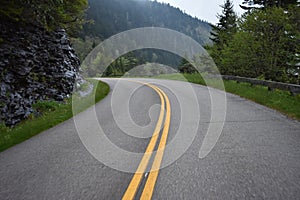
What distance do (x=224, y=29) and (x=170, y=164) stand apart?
24879 mm

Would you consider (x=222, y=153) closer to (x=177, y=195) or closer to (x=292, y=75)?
(x=177, y=195)

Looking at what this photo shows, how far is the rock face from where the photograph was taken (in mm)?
8172

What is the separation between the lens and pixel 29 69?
964 cm

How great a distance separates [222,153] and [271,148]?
3.36 feet

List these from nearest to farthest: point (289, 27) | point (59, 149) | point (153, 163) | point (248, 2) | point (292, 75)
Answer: point (153, 163) < point (59, 149) < point (289, 27) < point (292, 75) < point (248, 2)

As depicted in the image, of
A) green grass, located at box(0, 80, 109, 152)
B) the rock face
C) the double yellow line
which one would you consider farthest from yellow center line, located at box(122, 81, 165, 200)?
the rock face

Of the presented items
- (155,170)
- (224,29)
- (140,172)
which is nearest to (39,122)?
(140,172)

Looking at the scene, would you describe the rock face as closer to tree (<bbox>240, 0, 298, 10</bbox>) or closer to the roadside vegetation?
the roadside vegetation

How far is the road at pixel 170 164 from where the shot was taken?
286 cm

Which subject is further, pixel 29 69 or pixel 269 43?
pixel 269 43

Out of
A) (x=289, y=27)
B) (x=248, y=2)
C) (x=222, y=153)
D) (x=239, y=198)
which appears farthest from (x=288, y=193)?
(x=248, y=2)

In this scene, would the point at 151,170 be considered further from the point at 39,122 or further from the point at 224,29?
the point at 224,29

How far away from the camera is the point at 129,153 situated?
13.5 ft

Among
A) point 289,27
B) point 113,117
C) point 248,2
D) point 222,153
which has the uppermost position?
point 248,2
